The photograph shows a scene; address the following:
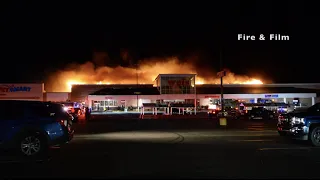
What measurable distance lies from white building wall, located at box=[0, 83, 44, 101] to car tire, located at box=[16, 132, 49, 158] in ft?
176

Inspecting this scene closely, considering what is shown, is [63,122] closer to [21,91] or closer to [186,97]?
[186,97]

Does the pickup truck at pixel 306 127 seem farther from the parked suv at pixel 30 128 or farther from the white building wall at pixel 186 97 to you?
the white building wall at pixel 186 97

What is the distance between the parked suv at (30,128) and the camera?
12547 millimetres

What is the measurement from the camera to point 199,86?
71750 millimetres

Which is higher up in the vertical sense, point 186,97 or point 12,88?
point 12,88

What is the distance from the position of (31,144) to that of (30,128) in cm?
53

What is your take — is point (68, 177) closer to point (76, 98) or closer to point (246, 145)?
point (246, 145)

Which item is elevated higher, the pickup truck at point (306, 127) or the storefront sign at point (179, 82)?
the storefront sign at point (179, 82)

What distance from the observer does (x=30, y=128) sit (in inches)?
497

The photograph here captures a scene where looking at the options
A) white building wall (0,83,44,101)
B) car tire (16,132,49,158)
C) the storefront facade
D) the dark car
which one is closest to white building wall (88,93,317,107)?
the storefront facade

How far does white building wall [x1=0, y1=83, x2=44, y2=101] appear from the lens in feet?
208

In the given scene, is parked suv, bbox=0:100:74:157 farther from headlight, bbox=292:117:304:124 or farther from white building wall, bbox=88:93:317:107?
white building wall, bbox=88:93:317:107

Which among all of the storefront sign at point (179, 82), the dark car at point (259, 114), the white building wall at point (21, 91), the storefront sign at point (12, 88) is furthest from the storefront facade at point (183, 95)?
the dark car at point (259, 114)

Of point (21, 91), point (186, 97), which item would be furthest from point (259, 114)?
point (21, 91)
